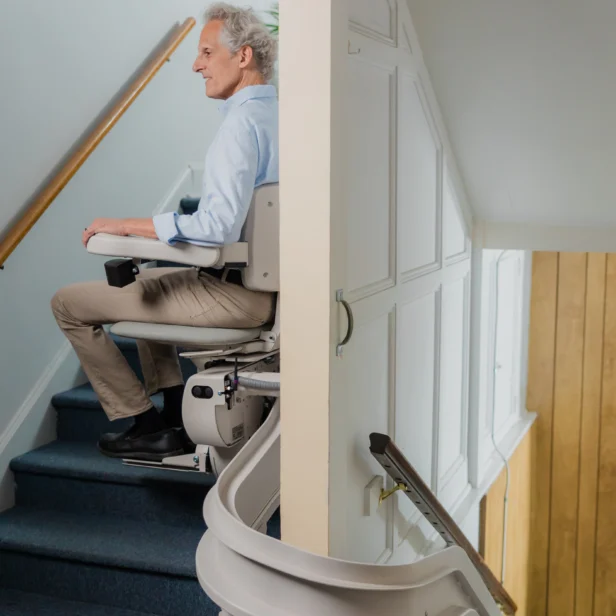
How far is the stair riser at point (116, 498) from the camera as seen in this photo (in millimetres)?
2754

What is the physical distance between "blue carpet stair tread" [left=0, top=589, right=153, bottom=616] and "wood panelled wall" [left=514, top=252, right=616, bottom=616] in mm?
2765

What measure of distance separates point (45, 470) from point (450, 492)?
5.02ft

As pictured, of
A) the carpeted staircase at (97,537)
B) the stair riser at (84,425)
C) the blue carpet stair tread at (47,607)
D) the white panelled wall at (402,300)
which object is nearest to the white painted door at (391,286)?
the white panelled wall at (402,300)

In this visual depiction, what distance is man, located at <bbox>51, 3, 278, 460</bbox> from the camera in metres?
2.12

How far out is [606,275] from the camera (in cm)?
430

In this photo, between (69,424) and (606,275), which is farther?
(606,275)

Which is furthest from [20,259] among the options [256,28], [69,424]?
[256,28]

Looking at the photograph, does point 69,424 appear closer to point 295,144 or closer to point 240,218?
point 240,218

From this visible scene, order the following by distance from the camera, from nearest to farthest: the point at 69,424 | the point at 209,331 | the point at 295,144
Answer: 1. the point at 295,144
2. the point at 209,331
3. the point at 69,424

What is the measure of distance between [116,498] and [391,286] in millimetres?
1217

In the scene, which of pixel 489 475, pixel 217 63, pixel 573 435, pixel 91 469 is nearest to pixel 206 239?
pixel 217 63

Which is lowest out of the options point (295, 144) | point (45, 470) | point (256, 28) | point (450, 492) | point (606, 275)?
point (450, 492)

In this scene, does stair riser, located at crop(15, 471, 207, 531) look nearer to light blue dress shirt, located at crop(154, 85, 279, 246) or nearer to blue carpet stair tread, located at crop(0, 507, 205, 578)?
blue carpet stair tread, located at crop(0, 507, 205, 578)

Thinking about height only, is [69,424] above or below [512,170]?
below
